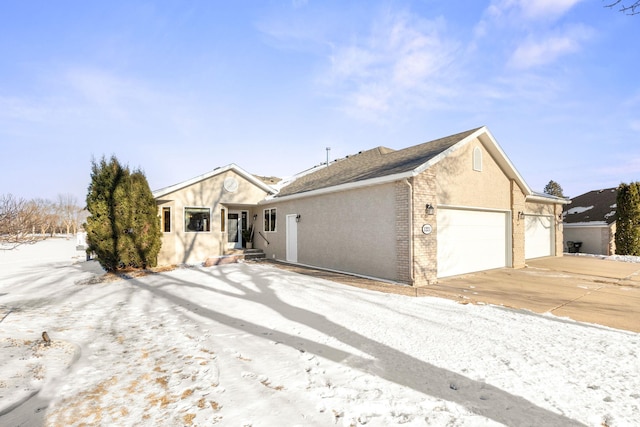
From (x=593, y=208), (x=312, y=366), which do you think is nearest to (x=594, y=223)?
(x=593, y=208)

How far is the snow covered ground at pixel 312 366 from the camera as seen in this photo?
2.55 m

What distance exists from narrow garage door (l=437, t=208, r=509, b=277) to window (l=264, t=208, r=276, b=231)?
8.15 meters

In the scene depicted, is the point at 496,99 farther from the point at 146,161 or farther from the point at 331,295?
the point at 146,161

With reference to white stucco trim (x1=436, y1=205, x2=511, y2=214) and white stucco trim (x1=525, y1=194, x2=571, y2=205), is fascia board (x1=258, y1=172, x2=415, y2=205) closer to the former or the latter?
white stucco trim (x1=436, y1=205, x2=511, y2=214)

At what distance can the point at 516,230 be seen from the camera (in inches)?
462

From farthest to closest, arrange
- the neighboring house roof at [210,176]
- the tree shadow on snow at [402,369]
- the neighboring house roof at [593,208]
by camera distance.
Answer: the neighboring house roof at [593,208]
the neighboring house roof at [210,176]
the tree shadow on snow at [402,369]

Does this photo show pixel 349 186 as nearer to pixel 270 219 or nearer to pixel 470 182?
pixel 470 182

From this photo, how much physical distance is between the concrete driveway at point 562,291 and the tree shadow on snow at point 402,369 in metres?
3.59

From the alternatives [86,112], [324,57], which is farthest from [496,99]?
[86,112]

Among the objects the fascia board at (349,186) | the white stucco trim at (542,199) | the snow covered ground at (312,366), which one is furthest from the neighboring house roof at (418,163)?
the snow covered ground at (312,366)

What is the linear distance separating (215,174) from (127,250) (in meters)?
5.05

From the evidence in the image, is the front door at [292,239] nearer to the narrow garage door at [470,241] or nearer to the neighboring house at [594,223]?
the narrow garage door at [470,241]

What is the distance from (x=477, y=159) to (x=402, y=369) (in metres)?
9.32

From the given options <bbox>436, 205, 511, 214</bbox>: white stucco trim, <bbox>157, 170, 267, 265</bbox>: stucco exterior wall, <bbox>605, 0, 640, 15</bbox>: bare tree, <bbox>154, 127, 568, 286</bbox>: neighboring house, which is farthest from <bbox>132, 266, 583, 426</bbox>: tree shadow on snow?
<bbox>157, 170, 267, 265</bbox>: stucco exterior wall
